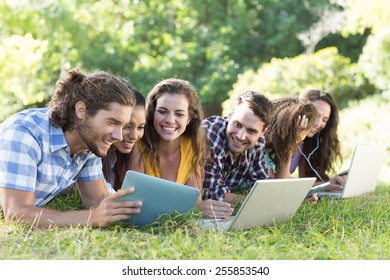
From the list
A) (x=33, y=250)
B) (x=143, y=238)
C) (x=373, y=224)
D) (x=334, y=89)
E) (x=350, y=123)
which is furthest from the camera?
(x=334, y=89)

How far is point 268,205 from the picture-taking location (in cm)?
333

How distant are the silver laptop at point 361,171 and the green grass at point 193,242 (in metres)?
1.09

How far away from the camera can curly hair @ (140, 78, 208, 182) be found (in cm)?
423

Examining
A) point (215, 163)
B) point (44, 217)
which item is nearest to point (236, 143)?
point (215, 163)

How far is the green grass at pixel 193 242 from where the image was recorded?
→ 9.12ft

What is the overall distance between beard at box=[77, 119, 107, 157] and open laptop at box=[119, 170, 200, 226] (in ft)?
1.13

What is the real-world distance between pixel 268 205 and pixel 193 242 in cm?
53

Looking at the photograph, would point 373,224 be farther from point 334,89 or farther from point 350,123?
point 334,89

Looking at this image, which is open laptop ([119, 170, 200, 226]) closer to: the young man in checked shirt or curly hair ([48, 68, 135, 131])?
curly hair ([48, 68, 135, 131])

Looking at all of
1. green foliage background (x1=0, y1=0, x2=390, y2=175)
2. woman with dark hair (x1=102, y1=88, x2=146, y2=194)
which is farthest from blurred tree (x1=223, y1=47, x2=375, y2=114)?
woman with dark hair (x1=102, y1=88, x2=146, y2=194)
